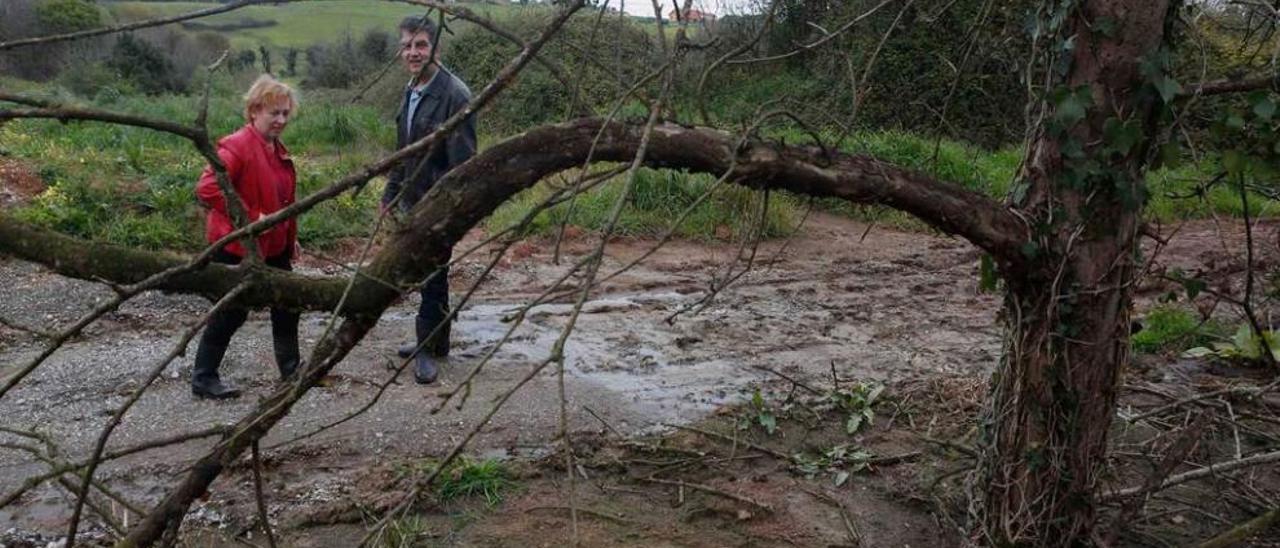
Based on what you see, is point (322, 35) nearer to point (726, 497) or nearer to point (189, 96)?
point (189, 96)

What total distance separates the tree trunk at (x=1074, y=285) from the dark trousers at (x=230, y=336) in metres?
3.43

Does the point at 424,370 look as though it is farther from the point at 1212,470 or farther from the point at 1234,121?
the point at 1234,121

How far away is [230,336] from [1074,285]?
4098 mm

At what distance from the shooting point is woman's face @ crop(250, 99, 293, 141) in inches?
197

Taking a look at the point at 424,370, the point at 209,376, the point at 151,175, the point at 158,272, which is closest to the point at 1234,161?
the point at 158,272

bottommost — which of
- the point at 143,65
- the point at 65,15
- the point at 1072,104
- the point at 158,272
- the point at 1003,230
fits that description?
the point at 143,65

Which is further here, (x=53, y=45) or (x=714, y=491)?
(x=53, y=45)

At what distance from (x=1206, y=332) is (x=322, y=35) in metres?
22.5

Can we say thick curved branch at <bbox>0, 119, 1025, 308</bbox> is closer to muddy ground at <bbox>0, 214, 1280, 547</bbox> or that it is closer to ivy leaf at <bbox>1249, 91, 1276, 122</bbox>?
muddy ground at <bbox>0, 214, 1280, 547</bbox>

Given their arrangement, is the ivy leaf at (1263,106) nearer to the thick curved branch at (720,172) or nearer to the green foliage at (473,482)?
the thick curved branch at (720,172)

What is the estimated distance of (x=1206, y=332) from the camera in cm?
644

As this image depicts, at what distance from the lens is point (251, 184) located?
5008 millimetres

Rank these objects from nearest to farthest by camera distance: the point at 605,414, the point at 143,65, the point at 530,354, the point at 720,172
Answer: the point at 720,172, the point at 605,414, the point at 530,354, the point at 143,65

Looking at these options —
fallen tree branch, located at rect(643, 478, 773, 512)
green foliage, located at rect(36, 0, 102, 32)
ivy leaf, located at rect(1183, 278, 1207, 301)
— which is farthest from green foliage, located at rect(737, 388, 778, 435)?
green foliage, located at rect(36, 0, 102, 32)
